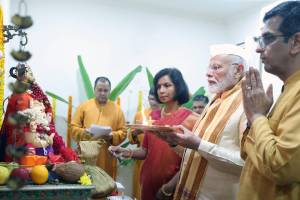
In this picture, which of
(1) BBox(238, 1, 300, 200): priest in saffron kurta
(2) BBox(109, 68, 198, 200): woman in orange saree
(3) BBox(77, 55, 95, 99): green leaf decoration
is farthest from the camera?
(3) BBox(77, 55, 95, 99): green leaf decoration

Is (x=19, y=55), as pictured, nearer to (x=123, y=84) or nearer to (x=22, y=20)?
(x=22, y=20)

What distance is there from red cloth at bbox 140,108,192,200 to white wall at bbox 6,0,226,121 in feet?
8.97

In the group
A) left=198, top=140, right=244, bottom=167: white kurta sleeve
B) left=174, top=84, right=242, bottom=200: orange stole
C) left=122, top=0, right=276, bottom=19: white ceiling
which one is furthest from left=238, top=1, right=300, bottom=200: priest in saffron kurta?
left=122, top=0, right=276, bottom=19: white ceiling

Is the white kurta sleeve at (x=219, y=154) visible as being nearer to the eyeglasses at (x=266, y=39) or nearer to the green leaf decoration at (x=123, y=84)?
the eyeglasses at (x=266, y=39)

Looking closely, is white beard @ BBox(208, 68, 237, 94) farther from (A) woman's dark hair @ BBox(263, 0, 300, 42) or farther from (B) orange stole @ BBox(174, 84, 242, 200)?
(A) woman's dark hair @ BBox(263, 0, 300, 42)

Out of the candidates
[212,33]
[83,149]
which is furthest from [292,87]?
[212,33]

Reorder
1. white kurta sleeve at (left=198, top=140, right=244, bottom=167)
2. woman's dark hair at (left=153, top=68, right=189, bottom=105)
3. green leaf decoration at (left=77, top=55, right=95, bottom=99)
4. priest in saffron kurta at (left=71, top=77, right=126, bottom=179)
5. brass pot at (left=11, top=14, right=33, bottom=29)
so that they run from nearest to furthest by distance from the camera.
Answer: brass pot at (left=11, top=14, right=33, bottom=29) < white kurta sleeve at (left=198, top=140, right=244, bottom=167) < woman's dark hair at (left=153, top=68, right=189, bottom=105) < priest in saffron kurta at (left=71, top=77, right=126, bottom=179) < green leaf decoration at (left=77, top=55, right=95, bottom=99)

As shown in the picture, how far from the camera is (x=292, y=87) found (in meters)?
1.11

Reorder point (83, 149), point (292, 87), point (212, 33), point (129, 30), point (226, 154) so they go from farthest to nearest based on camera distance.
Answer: point (212, 33) < point (129, 30) < point (83, 149) < point (226, 154) < point (292, 87)

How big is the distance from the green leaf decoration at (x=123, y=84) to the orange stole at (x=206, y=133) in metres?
2.93

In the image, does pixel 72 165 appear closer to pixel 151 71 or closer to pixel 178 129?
pixel 178 129

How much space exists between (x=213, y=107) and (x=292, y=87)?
83 centimetres

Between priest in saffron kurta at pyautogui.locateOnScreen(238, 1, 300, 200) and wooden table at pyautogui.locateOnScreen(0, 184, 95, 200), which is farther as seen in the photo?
wooden table at pyautogui.locateOnScreen(0, 184, 95, 200)

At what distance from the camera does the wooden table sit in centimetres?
130
